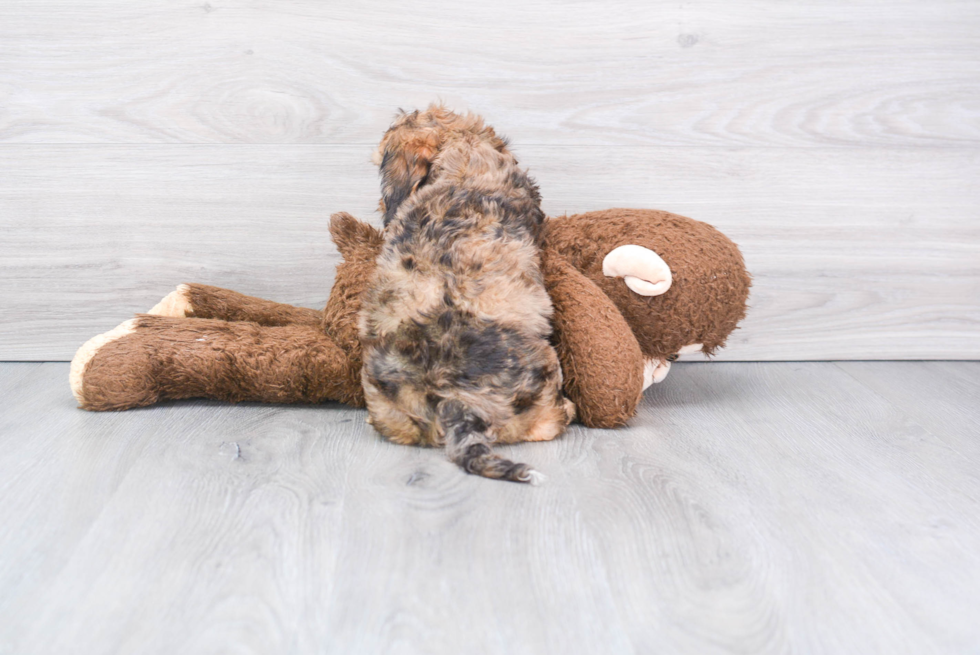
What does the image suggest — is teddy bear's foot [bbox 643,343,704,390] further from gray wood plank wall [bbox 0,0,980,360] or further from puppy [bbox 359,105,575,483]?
gray wood plank wall [bbox 0,0,980,360]

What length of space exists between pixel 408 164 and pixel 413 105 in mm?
408

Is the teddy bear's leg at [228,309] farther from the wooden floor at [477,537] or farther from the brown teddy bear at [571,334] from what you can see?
the wooden floor at [477,537]

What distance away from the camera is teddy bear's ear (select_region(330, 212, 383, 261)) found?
145cm

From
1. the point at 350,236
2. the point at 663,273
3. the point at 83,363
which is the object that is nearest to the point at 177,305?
the point at 83,363

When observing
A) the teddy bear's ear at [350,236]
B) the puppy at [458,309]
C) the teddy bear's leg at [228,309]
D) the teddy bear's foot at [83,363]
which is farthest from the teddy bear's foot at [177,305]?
the puppy at [458,309]

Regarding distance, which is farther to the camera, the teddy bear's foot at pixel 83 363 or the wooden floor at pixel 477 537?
the teddy bear's foot at pixel 83 363

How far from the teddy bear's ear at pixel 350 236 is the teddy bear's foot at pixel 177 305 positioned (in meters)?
0.34

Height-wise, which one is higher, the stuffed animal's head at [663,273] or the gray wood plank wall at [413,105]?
the gray wood plank wall at [413,105]

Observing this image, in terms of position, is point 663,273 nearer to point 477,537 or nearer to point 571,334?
point 571,334

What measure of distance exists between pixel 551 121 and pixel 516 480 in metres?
0.89

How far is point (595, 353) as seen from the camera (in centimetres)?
126

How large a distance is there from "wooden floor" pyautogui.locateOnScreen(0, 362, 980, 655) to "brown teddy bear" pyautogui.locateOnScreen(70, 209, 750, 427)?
58 millimetres

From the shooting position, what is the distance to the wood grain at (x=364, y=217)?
64.3 inches

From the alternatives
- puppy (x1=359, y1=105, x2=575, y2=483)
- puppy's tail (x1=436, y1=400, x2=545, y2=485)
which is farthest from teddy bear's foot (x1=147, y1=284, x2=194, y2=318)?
puppy's tail (x1=436, y1=400, x2=545, y2=485)
